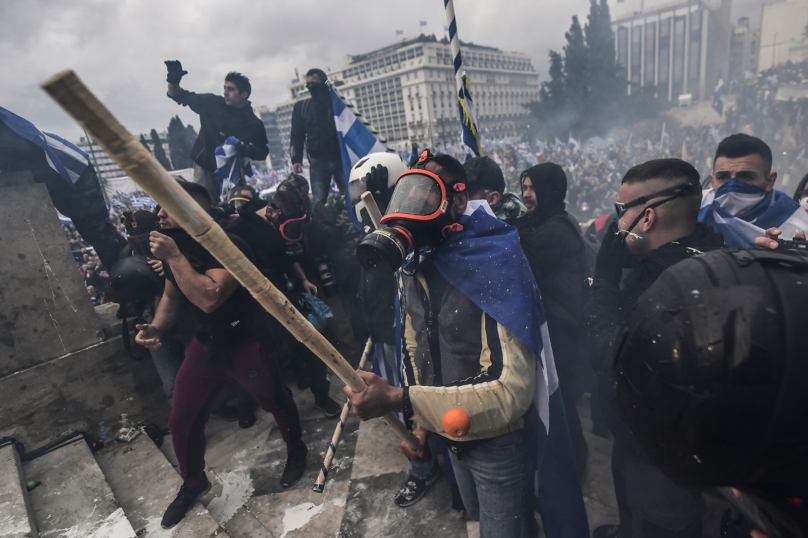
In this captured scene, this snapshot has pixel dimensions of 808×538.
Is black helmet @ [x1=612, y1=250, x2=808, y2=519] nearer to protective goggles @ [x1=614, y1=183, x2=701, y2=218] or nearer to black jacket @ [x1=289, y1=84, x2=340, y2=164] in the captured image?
protective goggles @ [x1=614, y1=183, x2=701, y2=218]

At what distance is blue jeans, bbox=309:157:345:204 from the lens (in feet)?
21.6

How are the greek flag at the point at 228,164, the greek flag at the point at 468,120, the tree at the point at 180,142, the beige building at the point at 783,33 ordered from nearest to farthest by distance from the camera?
1. the greek flag at the point at 468,120
2. the greek flag at the point at 228,164
3. the beige building at the point at 783,33
4. the tree at the point at 180,142

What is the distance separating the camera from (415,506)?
3016 millimetres

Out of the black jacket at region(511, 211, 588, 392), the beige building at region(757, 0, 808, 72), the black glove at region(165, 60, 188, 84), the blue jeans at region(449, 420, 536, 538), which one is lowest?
the blue jeans at region(449, 420, 536, 538)

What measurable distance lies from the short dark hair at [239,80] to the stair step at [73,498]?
5.05 meters

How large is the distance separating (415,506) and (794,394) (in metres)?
2.94

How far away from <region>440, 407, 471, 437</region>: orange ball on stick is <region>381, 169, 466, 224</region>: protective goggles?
2.95ft

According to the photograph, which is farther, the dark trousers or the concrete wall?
the concrete wall

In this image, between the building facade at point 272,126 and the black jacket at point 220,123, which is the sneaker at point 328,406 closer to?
the black jacket at point 220,123

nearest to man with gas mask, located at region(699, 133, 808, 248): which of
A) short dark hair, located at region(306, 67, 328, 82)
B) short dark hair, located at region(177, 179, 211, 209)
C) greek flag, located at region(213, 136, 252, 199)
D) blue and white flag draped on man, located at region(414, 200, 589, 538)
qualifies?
blue and white flag draped on man, located at region(414, 200, 589, 538)

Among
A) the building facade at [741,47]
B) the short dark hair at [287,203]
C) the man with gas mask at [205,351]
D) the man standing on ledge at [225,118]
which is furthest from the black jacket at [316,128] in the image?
the building facade at [741,47]

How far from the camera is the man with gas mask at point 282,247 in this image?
12.5 feet

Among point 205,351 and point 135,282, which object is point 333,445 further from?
A: point 135,282

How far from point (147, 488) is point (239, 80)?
5461 mm
